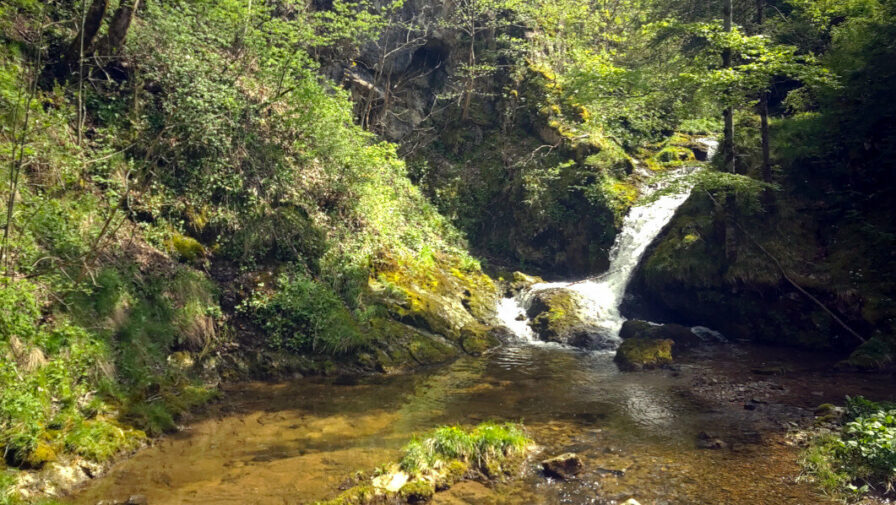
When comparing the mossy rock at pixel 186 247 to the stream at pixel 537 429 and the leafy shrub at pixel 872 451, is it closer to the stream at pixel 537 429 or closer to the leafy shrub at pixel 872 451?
the stream at pixel 537 429

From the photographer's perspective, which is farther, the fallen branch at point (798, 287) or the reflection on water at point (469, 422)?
the fallen branch at point (798, 287)

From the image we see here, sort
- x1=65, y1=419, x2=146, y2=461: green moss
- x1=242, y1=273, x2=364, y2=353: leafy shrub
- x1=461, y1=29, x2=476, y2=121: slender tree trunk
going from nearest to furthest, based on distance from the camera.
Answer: x1=65, y1=419, x2=146, y2=461: green moss < x1=242, y1=273, x2=364, y2=353: leafy shrub < x1=461, y1=29, x2=476, y2=121: slender tree trunk

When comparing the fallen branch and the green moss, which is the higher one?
the fallen branch

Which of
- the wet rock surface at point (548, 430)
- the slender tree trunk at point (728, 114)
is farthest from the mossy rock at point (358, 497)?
the slender tree trunk at point (728, 114)

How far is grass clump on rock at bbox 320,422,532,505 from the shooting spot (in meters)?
6.17

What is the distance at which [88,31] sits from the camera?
11.3 metres

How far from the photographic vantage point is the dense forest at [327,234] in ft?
24.3

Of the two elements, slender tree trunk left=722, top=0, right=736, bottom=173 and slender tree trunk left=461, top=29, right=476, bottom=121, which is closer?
slender tree trunk left=722, top=0, right=736, bottom=173

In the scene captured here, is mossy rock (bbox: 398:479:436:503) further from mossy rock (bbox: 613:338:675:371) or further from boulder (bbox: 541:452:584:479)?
mossy rock (bbox: 613:338:675:371)

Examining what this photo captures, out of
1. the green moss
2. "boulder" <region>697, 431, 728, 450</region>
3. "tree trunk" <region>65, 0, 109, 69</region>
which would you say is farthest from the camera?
"tree trunk" <region>65, 0, 109, 69</region>

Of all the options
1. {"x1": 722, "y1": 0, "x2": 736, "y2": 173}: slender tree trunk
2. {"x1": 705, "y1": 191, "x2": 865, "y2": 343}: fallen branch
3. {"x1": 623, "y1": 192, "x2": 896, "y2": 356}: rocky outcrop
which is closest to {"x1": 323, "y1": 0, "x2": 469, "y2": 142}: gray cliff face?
{"x1": 722, "y1": 0, "x2": 736, "y2": 173}: slender tree trunk

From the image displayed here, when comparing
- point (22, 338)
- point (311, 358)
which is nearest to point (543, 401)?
point (311, 358)

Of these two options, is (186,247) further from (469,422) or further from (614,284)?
(614,284)

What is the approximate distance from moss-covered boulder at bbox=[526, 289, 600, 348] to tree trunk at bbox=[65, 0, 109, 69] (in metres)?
14.0
